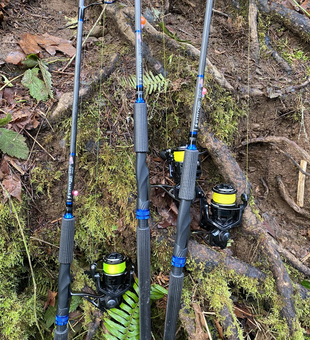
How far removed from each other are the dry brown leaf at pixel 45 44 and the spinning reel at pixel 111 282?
1.99 m

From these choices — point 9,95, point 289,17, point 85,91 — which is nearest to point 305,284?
point 85,91

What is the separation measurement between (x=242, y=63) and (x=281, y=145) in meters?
0.95

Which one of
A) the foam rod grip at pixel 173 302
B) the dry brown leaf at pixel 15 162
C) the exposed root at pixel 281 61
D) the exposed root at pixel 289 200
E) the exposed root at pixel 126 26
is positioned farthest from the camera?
the exposed root at pixel 281 61

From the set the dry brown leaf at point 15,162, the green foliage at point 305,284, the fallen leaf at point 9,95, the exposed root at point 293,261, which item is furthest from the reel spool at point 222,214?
the fallen leaf at point 9,95

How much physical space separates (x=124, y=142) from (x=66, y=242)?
96 cm

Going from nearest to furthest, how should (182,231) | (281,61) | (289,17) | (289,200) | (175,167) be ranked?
(182,231) → (175,167) → (289,200) → (281,61) → (289,17)

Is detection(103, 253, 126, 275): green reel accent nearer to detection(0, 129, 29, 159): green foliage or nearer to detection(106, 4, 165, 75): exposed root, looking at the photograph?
detection(0, 129, 29, 159): green foliage

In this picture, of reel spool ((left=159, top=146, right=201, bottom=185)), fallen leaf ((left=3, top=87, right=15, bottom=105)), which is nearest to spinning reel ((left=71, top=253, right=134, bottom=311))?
reel spool ((left=159, top=146, right=201, bottom=185))

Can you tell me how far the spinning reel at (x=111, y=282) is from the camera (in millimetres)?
1926

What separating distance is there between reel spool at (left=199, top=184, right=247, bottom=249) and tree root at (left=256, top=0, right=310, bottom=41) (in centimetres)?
213

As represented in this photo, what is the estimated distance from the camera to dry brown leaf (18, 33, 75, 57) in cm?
243

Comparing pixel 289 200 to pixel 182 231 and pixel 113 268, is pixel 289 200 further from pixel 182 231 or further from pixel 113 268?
pixel 113 268

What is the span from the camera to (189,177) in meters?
1.80

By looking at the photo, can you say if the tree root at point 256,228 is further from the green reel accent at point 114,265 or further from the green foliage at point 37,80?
the green foliage at point 37,80
